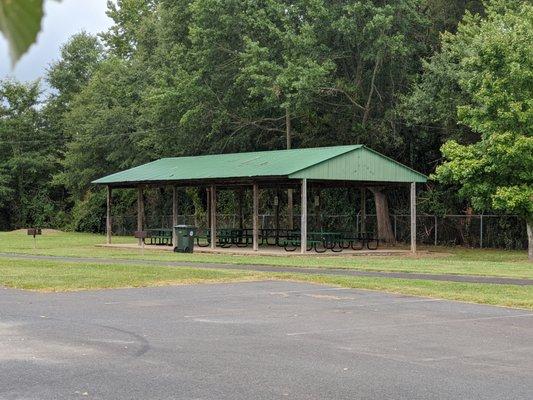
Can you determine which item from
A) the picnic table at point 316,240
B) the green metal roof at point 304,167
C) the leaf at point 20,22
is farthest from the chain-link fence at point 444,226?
the leaf at point 20,22

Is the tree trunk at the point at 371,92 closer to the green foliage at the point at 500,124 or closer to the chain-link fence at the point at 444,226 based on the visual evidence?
the chain-link fence at the point at 444,226

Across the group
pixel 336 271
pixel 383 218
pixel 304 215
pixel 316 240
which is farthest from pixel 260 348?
pixel 383 218

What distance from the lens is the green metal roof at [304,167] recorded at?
32312 millimetres

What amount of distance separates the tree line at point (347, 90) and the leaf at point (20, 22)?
29045 millimetres

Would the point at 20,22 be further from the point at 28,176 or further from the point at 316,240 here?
the point at 28,176

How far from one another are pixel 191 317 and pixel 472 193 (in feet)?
68.5

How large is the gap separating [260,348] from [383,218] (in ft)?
107

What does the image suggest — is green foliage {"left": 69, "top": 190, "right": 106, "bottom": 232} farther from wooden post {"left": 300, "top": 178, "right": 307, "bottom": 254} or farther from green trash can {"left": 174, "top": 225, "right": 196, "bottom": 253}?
wooden post {"left": 300, "top": 178, "right": 307, "bottom": 254}

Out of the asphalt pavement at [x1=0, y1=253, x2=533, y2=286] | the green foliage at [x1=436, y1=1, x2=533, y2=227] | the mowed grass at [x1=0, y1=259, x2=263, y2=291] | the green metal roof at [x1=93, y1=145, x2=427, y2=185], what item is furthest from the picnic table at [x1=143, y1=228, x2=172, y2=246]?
the green foliage at [x1=436, y1=1, x2=533, y2=227]

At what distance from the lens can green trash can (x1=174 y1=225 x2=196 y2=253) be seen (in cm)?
3416

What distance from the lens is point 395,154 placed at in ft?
146

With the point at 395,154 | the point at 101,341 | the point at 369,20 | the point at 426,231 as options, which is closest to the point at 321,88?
the point at 369,20

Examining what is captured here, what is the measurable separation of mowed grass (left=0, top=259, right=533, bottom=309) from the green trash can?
8847 mm

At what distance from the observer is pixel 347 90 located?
40.4m
